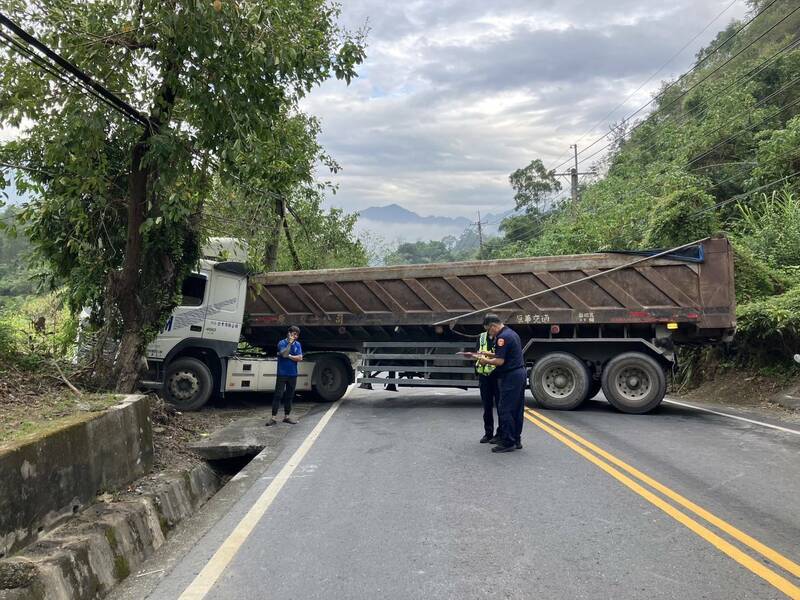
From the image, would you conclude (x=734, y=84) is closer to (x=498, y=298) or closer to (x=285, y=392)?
(x=498, y=298)

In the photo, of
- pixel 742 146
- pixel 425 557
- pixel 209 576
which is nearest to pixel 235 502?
pixel 209 576

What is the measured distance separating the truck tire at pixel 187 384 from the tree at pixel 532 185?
48462 mm

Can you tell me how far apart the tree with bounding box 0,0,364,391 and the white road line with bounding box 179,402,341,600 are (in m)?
2.92

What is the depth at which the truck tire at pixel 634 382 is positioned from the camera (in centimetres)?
1077

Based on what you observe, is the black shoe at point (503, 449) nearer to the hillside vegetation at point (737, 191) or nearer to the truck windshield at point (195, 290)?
the truck windshield at point (195, 290)

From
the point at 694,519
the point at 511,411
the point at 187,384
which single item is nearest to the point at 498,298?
the point at 511,411

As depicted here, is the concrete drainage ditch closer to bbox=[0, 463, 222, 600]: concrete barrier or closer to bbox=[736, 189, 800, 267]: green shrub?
bbox=[0, 463, 222, 600]: concrete barrier

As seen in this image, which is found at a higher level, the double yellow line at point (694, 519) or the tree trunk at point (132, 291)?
the tree trunk at point (132, 291)

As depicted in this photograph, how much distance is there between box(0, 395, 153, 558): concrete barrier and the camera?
151 inches

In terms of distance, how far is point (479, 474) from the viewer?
20.6 ft

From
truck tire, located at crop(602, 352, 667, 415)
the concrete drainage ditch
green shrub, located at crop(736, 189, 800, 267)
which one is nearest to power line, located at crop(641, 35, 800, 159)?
green shrub, located at crop(736, 189, 800, 267)

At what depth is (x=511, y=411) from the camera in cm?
740

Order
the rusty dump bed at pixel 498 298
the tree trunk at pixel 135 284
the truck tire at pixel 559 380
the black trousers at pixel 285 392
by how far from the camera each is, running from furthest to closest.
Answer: the truck tire at pixel 559 380
the rusty dump bed at pixel 498 298
the black trousers at pixel 285 392
the tree trunk at pixel 135 284

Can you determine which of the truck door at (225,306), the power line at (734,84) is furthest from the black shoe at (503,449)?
the power line at (734,84)
